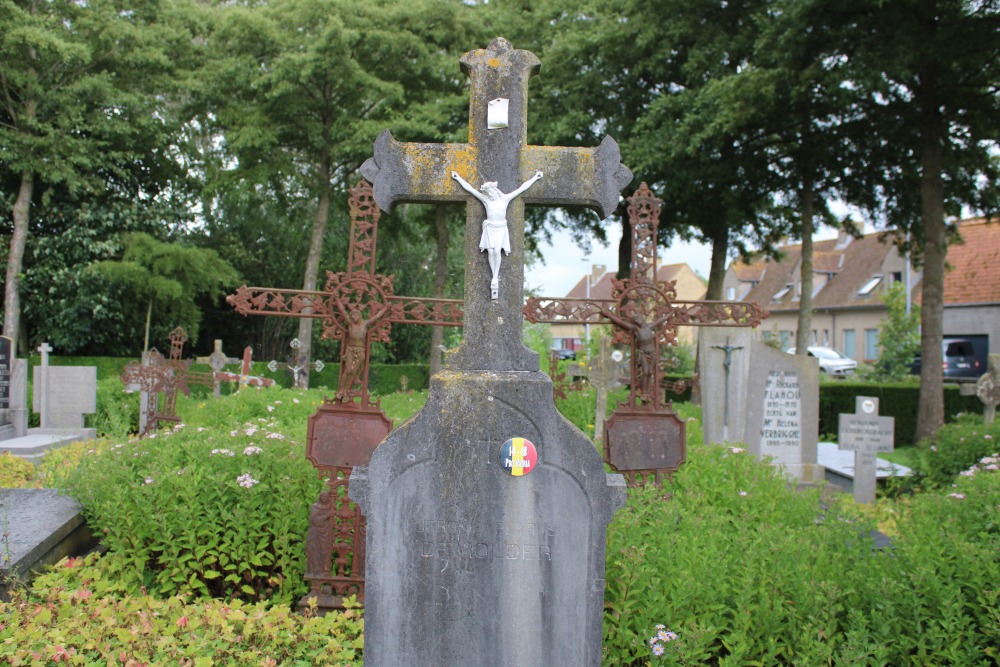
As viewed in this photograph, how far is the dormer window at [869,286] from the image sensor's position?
39625 mm

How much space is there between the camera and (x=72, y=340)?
22.0m

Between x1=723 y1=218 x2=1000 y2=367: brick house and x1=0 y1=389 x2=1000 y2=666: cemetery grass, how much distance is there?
20.0 metres

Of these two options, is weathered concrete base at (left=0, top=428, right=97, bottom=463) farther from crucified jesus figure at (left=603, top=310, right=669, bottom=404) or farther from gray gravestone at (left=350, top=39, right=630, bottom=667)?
gray gravestone at (left=350, top=39, right=630, bottom=667)

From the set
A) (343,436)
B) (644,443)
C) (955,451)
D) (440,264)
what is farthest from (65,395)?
(955,451)

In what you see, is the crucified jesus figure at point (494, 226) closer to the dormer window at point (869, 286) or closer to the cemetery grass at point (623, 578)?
the cemetery grass at point (623, 578)

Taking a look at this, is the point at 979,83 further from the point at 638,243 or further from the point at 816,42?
the point at 638,243

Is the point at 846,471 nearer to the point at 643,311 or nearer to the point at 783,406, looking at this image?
the point at 783,406

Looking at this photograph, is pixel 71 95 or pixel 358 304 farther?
pixel 71 95

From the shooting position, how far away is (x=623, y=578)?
378cm

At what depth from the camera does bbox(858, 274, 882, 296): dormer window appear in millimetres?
39625

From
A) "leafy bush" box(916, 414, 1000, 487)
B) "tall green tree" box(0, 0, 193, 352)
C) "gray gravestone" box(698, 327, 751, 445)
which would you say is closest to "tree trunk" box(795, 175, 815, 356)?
"leafy bush" box(916, 414, 1000, 487)

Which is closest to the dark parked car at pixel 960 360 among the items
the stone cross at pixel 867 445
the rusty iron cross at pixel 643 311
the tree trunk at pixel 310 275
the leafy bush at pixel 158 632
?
the stone cross at pixel 867 445

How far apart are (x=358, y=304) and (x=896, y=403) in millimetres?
16619

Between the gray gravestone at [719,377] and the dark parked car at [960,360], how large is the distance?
2402cm
